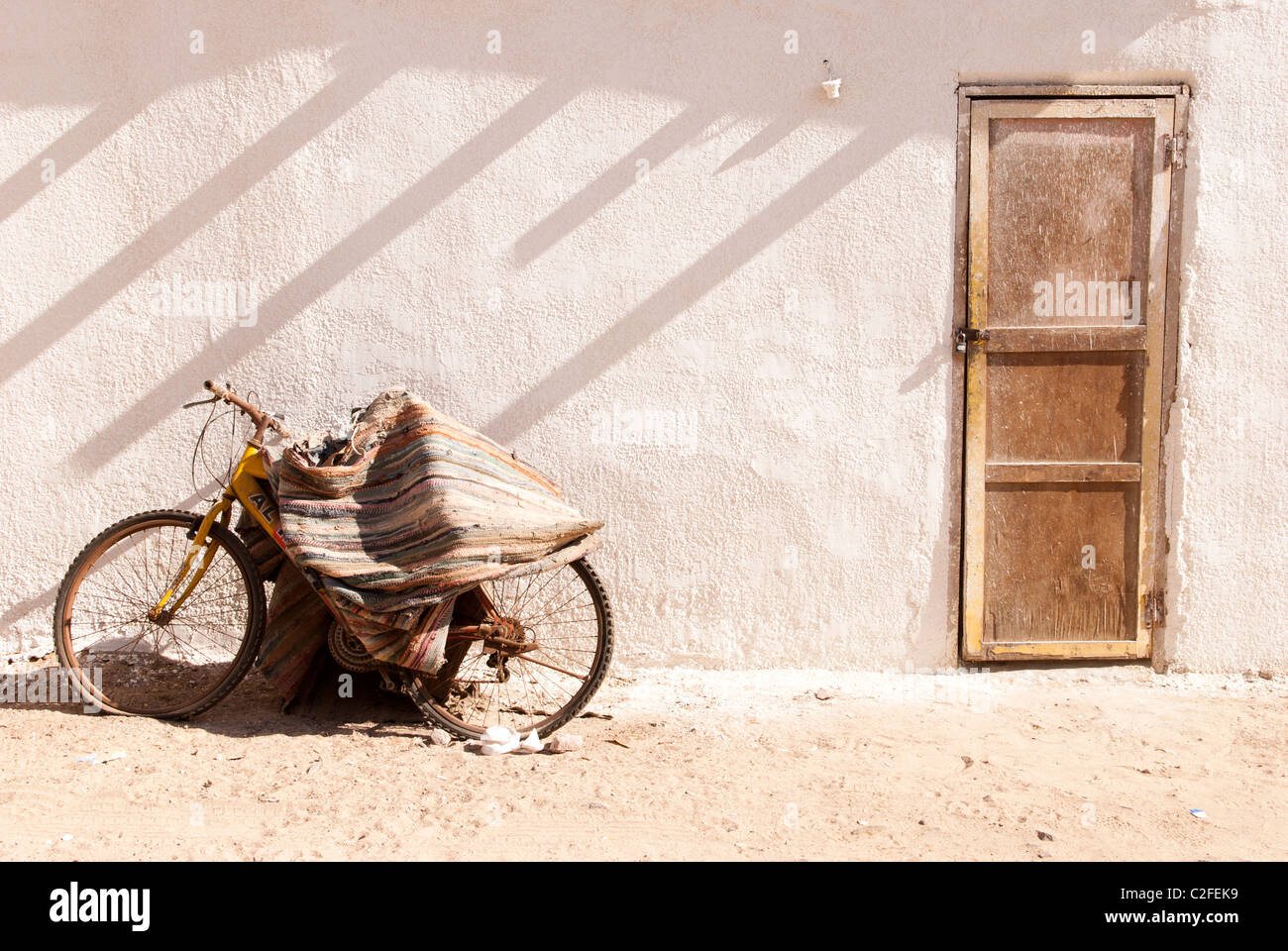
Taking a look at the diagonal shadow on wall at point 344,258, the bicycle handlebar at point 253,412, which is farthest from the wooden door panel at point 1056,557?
the bicycle handlebar at point 253,412

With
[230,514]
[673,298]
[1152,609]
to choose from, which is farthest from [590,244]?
[1152,609]

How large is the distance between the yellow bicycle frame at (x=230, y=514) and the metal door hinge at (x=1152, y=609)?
3.78 metres

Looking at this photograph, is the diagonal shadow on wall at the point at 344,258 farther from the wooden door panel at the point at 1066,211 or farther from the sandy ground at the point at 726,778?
the wooden door panel at the point at 1066,211

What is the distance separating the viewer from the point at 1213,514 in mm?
4531

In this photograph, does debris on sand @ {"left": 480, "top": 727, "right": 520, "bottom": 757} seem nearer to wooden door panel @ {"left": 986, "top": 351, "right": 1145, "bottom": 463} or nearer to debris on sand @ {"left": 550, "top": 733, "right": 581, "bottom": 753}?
debris on sand @ {"left": 550, "top": 733, "right": 581, "bottom": 753}

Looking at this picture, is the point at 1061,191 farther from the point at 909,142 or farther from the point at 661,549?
the point at 661,549

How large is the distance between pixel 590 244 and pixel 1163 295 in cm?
257

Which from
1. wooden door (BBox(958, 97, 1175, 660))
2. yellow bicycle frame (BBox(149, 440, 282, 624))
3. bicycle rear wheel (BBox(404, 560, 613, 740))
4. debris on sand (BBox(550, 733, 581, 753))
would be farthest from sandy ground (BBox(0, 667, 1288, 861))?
yellow bicycle frame (BBox(149, 440, 282, 624))

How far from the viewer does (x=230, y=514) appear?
3.92 m

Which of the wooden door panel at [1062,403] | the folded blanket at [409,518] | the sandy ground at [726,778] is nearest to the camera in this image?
the sandy ground at [726,778]

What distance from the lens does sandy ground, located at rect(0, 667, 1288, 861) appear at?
10.1 ft

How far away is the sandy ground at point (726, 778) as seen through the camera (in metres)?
3.07

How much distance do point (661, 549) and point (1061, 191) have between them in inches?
93.9

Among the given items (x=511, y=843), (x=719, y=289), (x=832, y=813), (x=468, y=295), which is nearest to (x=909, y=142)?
(x=719, y=289)
